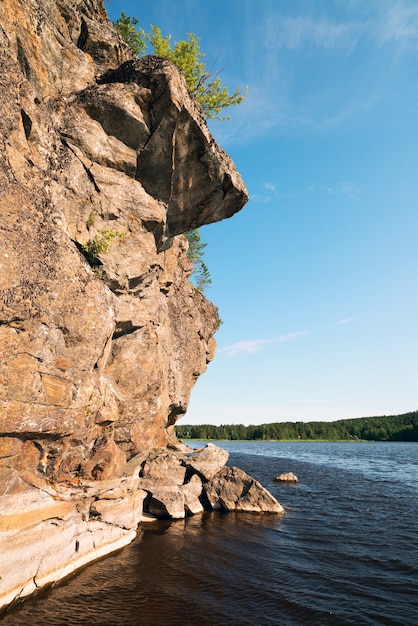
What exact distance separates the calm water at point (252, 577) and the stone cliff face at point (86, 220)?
13.6 feet

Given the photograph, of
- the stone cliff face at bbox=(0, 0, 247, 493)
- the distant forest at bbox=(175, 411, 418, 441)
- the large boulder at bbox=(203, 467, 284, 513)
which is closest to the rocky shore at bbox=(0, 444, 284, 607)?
the large boulder at bbox=(203, 467, 284, 513)

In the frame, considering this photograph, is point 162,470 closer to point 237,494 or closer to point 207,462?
point 207,462

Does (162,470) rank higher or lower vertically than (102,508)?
higher

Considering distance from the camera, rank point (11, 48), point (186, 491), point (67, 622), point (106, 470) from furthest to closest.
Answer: point (186, 491) → point (106, 470) → point (11, 48) → point (67, 622)

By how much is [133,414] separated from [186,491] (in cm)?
681

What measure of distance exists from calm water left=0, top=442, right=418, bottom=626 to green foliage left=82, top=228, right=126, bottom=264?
1290 cm

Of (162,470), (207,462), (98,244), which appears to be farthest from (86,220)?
(207,462)

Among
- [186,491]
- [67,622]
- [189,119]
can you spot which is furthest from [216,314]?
[67,622]

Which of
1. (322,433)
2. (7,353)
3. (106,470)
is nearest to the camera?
(7,353)

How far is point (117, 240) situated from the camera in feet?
58.3

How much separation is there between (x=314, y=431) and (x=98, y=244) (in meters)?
174

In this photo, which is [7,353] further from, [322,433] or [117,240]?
[322,433]

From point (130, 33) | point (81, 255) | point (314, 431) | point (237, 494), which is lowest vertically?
point (237, 494)

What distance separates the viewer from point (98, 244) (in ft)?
51.9
